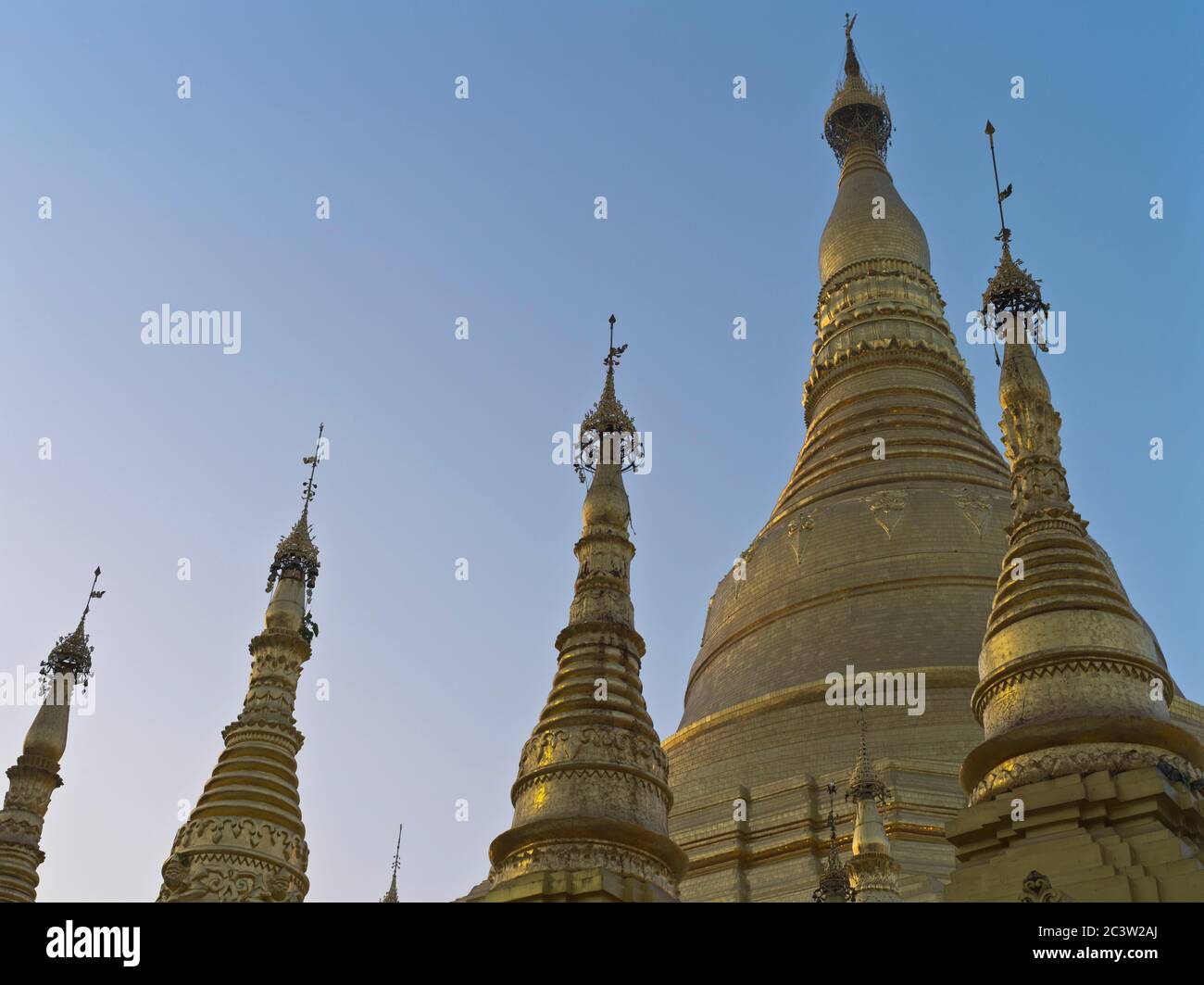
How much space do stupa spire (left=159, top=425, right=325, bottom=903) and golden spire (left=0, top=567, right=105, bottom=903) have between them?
4.88 metres

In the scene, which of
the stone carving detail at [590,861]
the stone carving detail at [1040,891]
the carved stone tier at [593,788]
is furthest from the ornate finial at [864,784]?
the stone carving detail at [1040,891]

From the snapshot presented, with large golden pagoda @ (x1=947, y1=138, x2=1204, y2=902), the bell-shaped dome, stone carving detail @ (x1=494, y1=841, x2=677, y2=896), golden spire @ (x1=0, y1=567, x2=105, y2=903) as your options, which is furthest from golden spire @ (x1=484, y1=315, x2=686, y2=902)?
the bell-shaped dome

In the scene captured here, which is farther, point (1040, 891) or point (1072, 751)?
point (1072, 751)

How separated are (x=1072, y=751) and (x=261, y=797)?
924cm

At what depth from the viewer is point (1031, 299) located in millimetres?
16078

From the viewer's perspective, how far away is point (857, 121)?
129 ft

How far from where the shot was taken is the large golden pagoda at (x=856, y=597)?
2152 centimetres

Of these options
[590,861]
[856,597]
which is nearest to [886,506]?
[856,597]

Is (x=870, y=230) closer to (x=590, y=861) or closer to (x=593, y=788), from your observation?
(x=593, y=788)

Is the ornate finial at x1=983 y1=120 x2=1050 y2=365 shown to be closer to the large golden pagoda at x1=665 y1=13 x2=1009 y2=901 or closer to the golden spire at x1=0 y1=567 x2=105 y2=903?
the large golden pagoda at x1=665 y1=13 x2=1009 y2=901

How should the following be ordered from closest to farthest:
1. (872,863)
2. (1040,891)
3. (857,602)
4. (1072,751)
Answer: (1040,891), (1072,751), (872,863), (857,602)

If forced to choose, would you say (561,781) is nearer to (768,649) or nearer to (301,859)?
(301,859)

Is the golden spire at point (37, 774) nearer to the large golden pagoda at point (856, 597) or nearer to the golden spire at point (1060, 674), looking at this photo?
the large golden pagoda at point (856, 597)

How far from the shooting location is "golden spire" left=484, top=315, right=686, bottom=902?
12.1m
